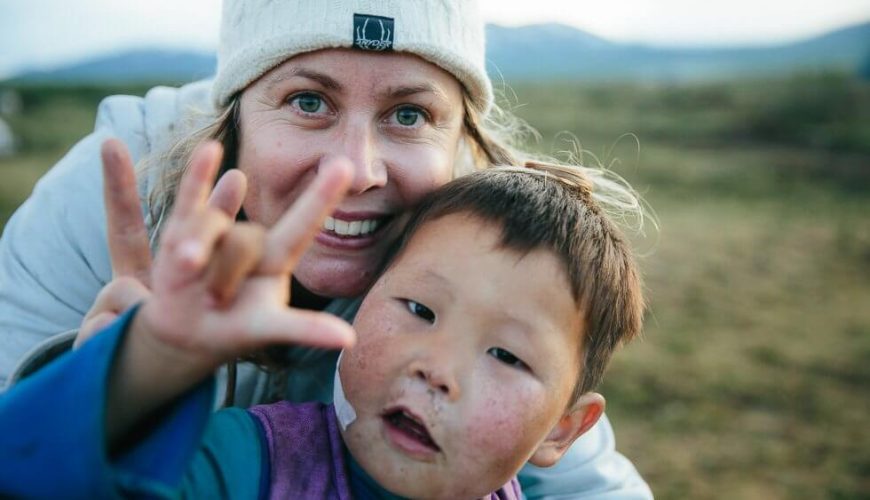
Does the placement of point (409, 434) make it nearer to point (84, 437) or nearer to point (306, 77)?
point (84, 437)

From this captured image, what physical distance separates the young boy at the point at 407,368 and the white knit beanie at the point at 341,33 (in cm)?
37

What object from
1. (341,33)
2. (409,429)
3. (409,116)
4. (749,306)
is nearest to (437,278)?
(409,429)

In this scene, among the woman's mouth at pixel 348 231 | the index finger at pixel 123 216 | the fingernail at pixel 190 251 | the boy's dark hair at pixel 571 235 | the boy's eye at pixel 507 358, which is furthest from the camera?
the woman's mouth at pixel 348 231

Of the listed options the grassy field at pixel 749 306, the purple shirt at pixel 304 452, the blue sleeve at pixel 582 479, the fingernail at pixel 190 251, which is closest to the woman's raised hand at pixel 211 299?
the fingernail at pixel 190 251

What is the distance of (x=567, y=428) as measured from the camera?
6.67ft

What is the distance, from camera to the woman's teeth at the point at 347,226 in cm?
219

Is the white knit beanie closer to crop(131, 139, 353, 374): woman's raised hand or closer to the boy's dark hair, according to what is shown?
the boy's dark hair

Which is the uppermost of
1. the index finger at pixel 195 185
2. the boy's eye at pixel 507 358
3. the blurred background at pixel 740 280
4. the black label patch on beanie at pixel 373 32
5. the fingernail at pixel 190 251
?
the black label patch on beanie at pixel 373 32

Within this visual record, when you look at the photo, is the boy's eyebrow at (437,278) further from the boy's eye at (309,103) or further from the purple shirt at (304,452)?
the boy's eye at (309,103)

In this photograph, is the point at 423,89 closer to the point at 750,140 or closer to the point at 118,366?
the point at 118,366

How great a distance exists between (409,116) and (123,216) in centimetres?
97

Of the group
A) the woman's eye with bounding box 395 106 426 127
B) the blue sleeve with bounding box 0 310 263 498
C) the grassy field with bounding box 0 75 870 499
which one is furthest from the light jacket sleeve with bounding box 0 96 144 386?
the grassy field with bounding box 0 75 870 499

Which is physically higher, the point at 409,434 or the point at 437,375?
the point at 437,375

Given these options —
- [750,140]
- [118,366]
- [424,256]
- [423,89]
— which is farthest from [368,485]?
[750,140]
